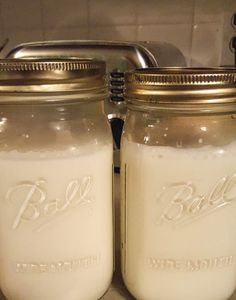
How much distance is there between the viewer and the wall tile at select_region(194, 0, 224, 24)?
0.90m

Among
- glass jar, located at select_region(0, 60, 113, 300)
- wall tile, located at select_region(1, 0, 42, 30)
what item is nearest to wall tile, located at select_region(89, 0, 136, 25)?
wall tile, located at select_region(1, 0, 42, 30)

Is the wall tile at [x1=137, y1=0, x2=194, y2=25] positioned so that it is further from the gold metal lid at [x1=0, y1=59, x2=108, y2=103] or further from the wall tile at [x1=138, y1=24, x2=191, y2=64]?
the gold metal lid at [x1=0, y1=59, x2=108, y2=103]

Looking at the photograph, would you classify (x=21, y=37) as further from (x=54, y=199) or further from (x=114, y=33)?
(x=54, y=199)

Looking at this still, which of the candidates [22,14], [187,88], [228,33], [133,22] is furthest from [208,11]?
[187,88]

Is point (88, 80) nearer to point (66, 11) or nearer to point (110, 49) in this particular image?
point (110, 49)

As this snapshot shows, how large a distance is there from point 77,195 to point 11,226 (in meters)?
0.07

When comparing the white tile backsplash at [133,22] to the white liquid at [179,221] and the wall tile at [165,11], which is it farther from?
the white liquid at [179,221]

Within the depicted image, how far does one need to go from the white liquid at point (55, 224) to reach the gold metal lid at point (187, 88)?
0.27 ft

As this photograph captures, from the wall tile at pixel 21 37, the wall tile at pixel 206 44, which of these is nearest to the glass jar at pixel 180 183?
the wall tile at pixel 206 44

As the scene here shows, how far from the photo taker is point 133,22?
37.7 inches

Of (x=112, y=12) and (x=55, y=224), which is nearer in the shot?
(x=55, y=224)

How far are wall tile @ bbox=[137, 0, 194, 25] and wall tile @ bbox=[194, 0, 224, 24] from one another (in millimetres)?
15

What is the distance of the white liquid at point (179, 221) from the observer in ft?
1.19

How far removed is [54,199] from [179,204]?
122 millimetres
